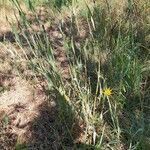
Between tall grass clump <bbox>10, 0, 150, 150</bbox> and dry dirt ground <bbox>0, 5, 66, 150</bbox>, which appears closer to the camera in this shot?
tall grass clump <bbox>10, 0, 150, 150</bbox>

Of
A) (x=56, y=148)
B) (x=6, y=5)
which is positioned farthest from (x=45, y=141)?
(x=6, y=5)

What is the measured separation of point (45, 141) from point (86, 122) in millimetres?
366

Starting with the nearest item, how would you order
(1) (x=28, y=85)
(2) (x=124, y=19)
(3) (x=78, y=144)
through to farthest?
(3) (x=78, y=144) → (1) (x=28, y=85) → (2) (x=124, y=19)

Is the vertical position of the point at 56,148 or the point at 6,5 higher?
the point at 6,5

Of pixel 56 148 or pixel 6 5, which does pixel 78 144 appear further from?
pixel 6 5

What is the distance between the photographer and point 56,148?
2.47 m

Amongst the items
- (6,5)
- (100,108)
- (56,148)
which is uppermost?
(6,5)

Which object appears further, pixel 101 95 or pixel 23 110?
pixel 23 110

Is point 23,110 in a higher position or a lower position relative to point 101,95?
lower

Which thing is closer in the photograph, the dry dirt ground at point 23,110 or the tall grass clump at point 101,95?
the tall grass clump at point 101,95

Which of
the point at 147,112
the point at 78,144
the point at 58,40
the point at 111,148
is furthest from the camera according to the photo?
the point at 58,40

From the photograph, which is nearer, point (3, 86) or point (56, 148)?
point (56, 148)

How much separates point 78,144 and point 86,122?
0.59 feet

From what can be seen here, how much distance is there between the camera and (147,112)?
2.66 m
